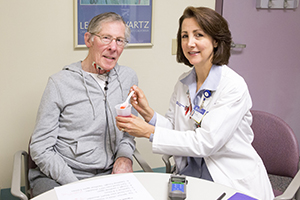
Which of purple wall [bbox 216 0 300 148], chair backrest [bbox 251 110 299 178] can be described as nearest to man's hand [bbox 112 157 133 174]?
chair backrest [bbox 251 110 299 178]

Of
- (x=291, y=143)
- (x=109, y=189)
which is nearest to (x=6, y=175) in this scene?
(x=109, y=189)

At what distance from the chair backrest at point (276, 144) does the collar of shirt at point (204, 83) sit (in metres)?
0.46

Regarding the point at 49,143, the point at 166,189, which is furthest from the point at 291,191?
the point at 49,143

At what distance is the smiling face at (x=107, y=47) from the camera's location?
186 centimetres

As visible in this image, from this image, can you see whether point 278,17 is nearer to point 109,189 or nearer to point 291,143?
point 291,143

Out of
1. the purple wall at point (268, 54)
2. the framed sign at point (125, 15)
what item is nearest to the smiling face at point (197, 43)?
the framed sign at point (125, 15)

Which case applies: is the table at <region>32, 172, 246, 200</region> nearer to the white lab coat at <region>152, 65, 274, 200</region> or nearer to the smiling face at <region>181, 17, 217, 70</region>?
the white lab coat at <region>152, 65, 274, 200</region>

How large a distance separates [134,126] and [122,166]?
1.05ft

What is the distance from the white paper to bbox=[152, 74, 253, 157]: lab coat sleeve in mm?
295

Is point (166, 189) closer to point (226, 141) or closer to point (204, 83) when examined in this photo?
point (226, 141)

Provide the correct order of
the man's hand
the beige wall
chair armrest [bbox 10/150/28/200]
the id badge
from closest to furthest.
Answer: chair armrest [bbox 10/150/28/200], the id badge, the man's hand, the beige wall

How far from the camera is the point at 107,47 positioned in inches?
73.4

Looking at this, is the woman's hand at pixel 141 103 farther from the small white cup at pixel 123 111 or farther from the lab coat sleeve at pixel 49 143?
the lab coat sleeve at pixel 49 143

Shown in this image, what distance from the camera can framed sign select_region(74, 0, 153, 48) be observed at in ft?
7.98
